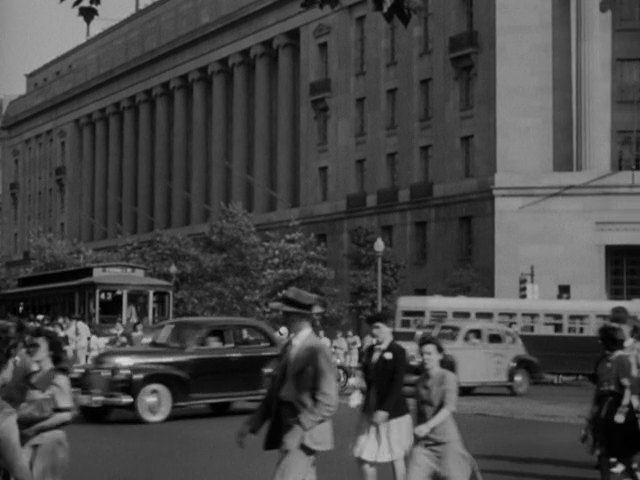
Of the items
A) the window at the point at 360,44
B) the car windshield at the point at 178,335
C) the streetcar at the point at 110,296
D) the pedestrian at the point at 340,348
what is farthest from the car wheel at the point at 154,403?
the window at the point at 360,44

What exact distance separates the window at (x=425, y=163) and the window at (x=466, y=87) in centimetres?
317

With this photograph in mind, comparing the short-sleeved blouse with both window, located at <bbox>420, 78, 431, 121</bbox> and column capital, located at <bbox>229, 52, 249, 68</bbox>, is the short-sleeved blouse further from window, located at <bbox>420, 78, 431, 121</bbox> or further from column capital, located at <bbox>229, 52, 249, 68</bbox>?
column capital, located at <bbox>229, 52, 249, 68</bbox>

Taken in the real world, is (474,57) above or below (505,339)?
above

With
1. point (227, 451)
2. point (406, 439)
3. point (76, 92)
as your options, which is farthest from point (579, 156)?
point (76, 92)

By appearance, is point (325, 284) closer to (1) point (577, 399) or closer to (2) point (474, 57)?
(2) point (474, 57)

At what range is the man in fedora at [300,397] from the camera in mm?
10984

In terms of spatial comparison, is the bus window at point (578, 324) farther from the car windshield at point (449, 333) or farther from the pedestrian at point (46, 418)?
the pedestrian at point (46, 418)

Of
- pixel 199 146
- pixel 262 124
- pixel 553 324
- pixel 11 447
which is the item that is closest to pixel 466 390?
pixel 553 324

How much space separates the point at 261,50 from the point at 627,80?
27465 millimetres

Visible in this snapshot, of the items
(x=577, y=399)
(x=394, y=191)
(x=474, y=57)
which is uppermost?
(x=474, y=57)

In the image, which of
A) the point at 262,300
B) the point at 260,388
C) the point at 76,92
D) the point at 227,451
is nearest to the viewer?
the point at 227,451

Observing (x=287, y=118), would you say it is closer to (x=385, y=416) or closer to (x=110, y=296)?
(x=110, y=296)

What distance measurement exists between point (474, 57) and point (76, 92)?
56.6 metres

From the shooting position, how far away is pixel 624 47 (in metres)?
67.4
